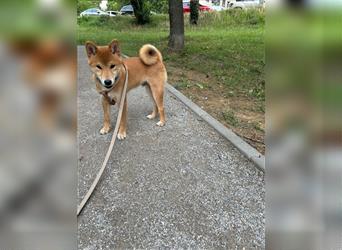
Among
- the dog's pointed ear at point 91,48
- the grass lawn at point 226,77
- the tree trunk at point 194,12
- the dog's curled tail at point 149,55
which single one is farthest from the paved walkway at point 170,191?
the tree trunk at point 194,12

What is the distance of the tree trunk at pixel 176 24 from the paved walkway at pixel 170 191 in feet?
20.7

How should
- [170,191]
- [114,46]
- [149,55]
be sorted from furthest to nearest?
[149,55]
[114,46]
[170,191]

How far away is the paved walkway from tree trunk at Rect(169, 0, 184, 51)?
630cm

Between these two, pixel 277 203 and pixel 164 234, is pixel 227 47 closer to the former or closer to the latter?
pixel 164 234

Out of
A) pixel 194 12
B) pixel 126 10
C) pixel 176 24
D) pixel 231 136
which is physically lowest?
pixel 231 136

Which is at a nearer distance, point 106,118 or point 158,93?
point 106,118

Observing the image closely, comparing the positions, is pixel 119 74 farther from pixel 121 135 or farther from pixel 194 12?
pixel 194 12

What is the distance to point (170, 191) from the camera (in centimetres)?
306

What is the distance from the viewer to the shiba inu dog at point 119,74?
3.61 meters

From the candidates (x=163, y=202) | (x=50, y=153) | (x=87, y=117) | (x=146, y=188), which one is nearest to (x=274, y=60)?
(x=50, y=153)

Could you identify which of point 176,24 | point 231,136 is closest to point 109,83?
point 231,136

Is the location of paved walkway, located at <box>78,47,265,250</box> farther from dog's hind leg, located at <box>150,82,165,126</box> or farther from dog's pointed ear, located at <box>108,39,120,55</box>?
dog's pointed ear, located at <box>108,39,120,55</box>

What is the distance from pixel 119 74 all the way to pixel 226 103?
249 cm

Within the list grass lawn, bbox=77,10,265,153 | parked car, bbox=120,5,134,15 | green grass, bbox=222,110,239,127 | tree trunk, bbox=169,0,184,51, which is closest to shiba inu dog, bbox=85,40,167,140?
grass lawn, bbox=77,10,265,153
